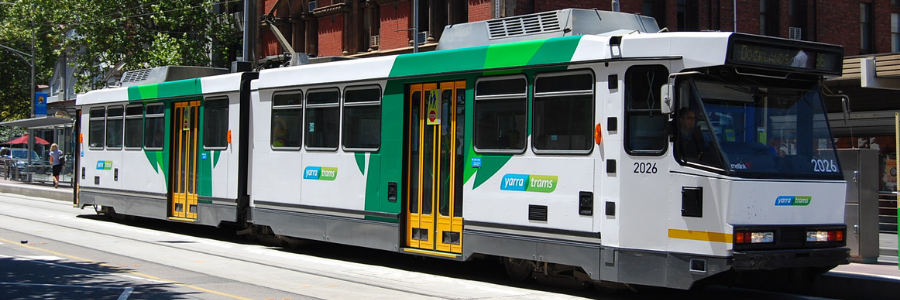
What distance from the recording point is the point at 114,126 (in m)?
19.2

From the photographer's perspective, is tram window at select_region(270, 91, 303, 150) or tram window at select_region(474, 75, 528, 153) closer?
tram window at select_region(474, 75, 528, 153)

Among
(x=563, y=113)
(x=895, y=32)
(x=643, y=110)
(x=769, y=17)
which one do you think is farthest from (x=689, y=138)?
(x=895, y=32)

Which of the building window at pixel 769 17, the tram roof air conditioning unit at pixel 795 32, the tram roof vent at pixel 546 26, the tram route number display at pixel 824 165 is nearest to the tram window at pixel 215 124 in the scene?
the tram roof vent at pixel 546 26

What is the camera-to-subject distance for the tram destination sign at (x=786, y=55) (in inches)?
356

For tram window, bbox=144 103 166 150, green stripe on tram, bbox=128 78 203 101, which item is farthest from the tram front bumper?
tram window, bbox=144 103 166 150

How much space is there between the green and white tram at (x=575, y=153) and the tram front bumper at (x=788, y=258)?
2 cm

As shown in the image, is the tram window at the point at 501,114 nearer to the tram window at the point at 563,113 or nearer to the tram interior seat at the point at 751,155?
the tram window at the point at 563,113

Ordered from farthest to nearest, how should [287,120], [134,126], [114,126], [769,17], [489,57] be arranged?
[769,17]
[114,126]
[134,126]
[287,120]
[489,57]

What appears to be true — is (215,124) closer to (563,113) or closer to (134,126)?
(134,126)

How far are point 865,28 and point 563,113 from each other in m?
35.5

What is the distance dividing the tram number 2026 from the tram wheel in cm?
210

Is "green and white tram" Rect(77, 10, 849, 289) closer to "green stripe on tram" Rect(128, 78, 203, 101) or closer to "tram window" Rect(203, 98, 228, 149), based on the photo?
"tram window" Rect(203, 98, 228, 149)

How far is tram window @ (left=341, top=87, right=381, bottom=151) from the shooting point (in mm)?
12499

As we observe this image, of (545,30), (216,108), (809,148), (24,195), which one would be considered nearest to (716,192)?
(809,148)
